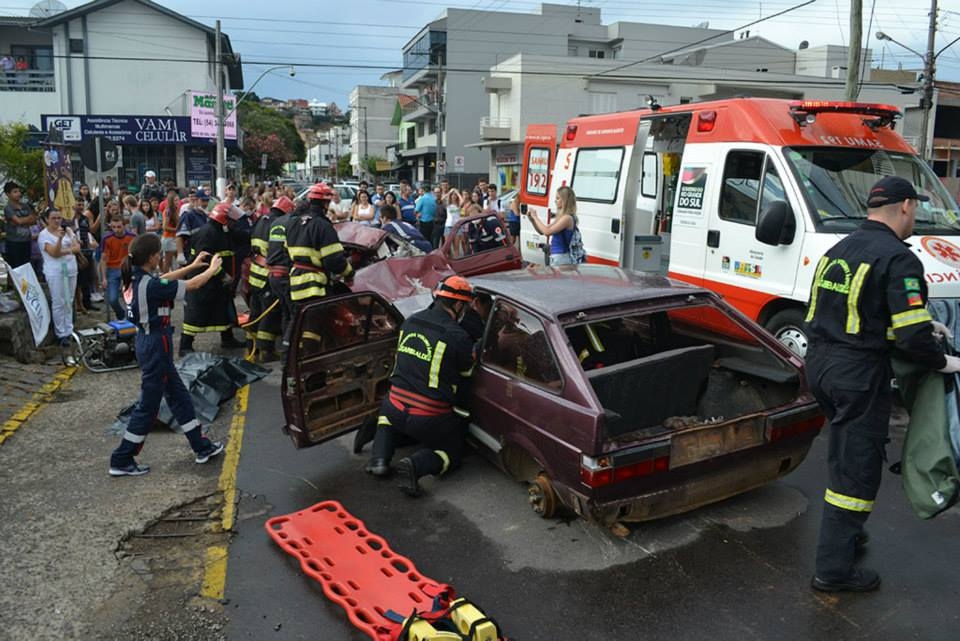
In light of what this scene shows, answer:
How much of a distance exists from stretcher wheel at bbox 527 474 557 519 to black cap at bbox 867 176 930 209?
2.33m

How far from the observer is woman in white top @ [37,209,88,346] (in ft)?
30.3

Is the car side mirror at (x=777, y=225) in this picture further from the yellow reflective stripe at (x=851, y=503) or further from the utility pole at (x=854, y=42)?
the utility pole at (x=854, y=42)

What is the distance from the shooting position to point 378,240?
938 cm

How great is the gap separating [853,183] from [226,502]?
591cm

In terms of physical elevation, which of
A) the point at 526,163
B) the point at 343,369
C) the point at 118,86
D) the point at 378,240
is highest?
→ the point at 118,86

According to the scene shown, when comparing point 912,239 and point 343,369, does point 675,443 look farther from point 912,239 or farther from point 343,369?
point 912,239

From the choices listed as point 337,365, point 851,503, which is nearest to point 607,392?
point 851,503

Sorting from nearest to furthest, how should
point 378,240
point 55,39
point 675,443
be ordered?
point 675,443
point 378,240
point 55,39

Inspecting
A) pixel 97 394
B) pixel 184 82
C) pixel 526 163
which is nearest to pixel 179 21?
pixel 184 82

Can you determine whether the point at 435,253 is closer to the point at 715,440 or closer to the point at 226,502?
the point at 226,502

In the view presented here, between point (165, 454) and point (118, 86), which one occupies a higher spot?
point (118, 86)

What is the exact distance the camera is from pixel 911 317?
3514 mm

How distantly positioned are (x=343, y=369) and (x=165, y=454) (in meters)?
1.62

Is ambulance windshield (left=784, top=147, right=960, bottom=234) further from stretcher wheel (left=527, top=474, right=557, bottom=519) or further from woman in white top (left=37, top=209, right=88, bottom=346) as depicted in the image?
woman in white top (left=37, top=209, right=88, bottom=346)
